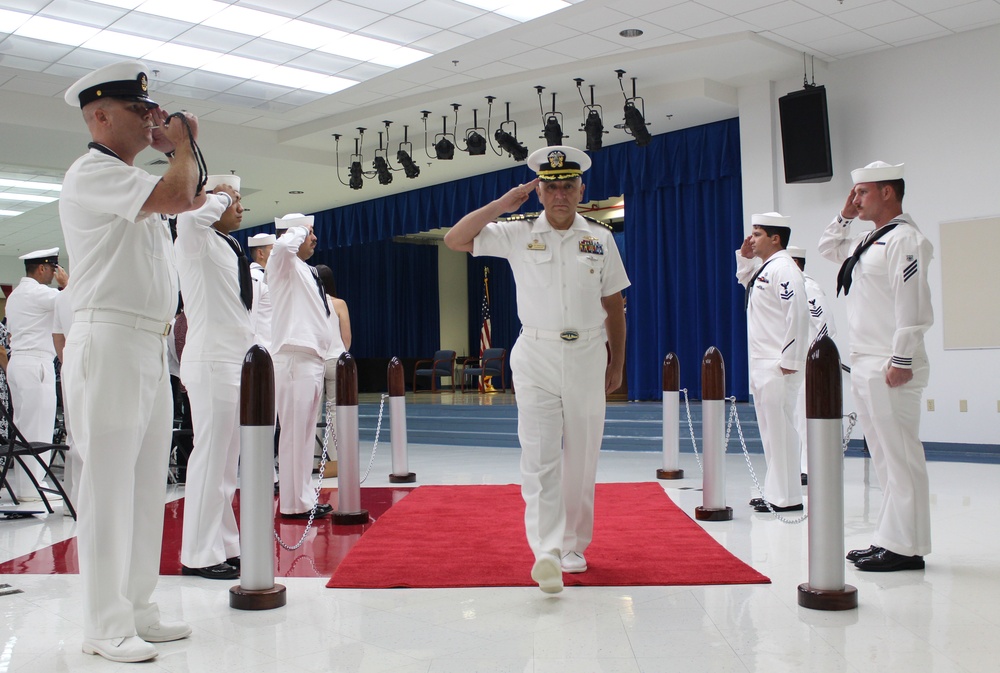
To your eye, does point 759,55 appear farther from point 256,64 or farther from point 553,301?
point 553,301

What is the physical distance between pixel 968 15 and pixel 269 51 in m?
6.78

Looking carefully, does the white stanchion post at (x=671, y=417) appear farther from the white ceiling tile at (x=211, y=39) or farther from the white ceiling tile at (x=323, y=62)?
the white ceiling tile at (x=211, y=39)

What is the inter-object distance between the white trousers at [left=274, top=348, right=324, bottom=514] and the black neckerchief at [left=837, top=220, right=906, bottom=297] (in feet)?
10.1

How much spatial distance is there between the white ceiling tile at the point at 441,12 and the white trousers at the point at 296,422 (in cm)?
395

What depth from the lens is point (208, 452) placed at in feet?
12.5

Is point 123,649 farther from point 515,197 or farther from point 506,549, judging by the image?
point 515,197

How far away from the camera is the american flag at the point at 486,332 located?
17031mm

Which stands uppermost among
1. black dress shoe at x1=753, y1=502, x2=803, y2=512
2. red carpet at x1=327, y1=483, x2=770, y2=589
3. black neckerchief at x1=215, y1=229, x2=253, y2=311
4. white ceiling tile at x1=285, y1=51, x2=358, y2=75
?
white ceiling tile at x1=285, y1=51, x2=358, y2=75

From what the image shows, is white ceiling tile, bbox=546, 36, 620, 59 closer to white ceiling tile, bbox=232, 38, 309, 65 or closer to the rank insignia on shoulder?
white ceiling tile, bbox=232, 38, 309, 65

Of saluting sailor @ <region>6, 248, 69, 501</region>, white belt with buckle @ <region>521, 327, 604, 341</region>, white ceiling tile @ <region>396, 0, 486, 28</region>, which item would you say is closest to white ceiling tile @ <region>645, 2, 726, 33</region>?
white ceiling tile @ <region>396, 0, 486, 28</region>

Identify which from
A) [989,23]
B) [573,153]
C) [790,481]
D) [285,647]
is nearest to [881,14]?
[989,23]

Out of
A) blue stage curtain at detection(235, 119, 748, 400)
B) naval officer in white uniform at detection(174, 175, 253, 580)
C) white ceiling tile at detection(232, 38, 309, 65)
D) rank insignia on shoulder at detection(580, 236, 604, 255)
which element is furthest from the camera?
blue stage curtain at detection(235, 119, 748, 400)

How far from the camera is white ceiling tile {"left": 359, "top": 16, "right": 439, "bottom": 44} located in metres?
8.23

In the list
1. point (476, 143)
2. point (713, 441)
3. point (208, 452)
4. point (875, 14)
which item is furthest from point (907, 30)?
point (208, 452)
